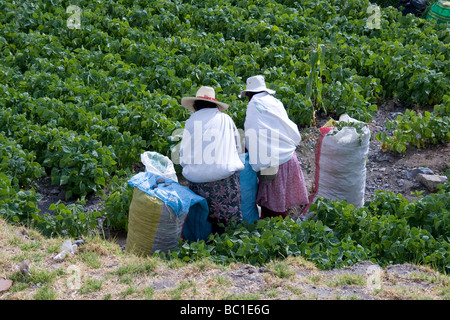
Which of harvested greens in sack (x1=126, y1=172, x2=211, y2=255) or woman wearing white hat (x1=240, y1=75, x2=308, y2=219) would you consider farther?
woman wearing white hat (x1=240, y1=75, x2=308, y2=219)

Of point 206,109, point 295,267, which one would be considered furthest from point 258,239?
point 206,109

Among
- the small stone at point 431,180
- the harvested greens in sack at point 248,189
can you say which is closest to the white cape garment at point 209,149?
the harvested greens in sack at point 248,189

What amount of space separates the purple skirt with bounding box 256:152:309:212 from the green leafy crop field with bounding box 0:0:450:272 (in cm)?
46

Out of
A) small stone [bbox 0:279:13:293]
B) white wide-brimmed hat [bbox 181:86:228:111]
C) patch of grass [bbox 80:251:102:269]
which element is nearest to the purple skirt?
white wide-brimmed hat [bbox 181:86:228:111]

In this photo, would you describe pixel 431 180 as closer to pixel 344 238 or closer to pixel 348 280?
pixel 344 238

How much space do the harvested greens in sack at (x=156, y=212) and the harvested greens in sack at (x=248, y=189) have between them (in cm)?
41

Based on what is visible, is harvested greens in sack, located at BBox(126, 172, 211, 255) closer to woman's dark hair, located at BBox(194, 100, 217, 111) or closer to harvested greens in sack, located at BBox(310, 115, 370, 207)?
woman's dark hair, located at BBox(194, 100, 217, 111)

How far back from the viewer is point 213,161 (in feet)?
18.9

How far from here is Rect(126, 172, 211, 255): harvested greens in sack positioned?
554 cm

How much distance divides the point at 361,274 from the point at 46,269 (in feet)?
7.39

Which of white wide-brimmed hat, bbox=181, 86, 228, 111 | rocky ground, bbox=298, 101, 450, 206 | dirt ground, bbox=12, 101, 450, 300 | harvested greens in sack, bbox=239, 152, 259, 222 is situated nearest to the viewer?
dirt ground, bbox=12, 101, 450, 300

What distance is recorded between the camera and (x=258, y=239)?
538 centimetres

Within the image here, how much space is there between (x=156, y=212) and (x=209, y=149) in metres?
0.69

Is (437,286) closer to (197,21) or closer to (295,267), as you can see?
(295,267)
